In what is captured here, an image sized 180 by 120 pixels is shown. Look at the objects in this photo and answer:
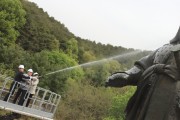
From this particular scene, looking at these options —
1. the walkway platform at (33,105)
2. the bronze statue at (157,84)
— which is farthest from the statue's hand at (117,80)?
the walkway platform at (33,105)

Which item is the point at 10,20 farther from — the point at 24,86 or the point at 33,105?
the point at 24,86

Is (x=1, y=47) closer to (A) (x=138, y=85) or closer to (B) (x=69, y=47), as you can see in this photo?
(B) (x=69, y=47)

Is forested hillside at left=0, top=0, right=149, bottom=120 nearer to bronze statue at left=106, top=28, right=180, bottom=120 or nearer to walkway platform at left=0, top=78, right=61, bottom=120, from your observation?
walkway platform at left=0, top=78, right=61, bottom=120

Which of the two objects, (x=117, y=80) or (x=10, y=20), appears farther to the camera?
(x=10, y=20)

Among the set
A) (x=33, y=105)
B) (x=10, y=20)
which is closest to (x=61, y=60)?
(x=10, y=20)

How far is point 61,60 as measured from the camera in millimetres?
84250

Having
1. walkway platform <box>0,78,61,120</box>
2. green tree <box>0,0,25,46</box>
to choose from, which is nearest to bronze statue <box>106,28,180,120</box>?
walkway platform <box>0,78,61,120</box>

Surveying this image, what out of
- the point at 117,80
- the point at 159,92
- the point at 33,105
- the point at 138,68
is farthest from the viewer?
the point at 33,105

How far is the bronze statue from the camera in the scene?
603 centimetres

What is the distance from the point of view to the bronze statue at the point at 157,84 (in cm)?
603

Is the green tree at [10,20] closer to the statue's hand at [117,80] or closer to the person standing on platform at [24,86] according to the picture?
the person standing on platform at [24,86]

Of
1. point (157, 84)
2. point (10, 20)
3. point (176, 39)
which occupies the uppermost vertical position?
point (10, 20)

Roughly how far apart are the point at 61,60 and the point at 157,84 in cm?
7829

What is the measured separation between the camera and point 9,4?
85.0 m
